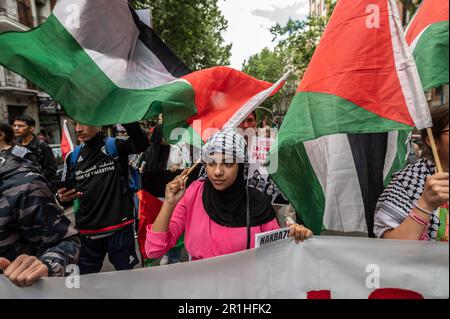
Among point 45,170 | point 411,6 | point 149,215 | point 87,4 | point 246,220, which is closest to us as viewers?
point 246,220

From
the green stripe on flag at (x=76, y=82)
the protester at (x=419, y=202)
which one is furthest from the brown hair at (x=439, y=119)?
the green stripe on flag at (x=76, y=82)

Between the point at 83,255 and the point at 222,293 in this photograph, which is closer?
the point at 222,293

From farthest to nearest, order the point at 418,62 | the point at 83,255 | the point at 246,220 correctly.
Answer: the point at 83,255
the point at 246,220
the point at 418,62

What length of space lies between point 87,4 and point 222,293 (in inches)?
75.1

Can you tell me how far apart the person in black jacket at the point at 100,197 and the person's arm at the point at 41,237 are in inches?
52.7

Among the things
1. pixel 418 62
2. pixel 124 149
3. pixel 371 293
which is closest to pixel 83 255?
pixel 124 149

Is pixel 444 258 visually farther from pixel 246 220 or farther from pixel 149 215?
pixel 149 215

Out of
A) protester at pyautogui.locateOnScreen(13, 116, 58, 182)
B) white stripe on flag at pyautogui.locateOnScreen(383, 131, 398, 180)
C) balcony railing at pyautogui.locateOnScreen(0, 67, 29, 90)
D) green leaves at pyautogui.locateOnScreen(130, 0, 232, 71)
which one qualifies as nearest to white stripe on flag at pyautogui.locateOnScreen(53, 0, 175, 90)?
white stripe on flag at pyautogui.locateOnScreen(383, 131, 398, 180)

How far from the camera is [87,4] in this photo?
2.05 metres

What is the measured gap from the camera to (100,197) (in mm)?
2852

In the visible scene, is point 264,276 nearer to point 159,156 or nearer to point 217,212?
point 217,212

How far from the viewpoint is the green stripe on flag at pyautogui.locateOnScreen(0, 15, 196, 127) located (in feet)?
5.96

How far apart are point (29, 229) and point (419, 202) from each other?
170cm

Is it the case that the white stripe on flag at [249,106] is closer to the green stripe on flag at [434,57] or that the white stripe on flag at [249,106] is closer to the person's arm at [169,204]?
the person's arm at [169,204]
